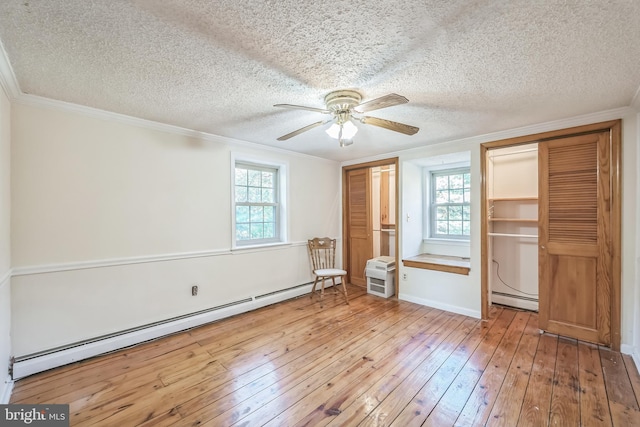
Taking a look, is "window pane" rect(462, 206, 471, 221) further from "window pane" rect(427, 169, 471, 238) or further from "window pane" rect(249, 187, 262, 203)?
"window pane" rect(249, 187, 262, 203)

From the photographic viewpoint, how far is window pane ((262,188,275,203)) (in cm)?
403

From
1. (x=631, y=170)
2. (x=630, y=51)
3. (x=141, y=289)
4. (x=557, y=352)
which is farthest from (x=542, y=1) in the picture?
(x=141, y=289)

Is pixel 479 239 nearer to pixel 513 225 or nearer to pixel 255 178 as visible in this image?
pixel 513 225

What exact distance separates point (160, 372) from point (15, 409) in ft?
2.72

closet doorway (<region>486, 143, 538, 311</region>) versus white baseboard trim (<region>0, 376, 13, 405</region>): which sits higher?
closet doorway (<region>486, 143, 538, 311</region>)

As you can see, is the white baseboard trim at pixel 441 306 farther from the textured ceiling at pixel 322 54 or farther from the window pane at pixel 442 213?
the textured ceiling at pixel 322 54

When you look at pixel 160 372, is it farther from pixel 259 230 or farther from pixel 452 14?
pixel 452 14

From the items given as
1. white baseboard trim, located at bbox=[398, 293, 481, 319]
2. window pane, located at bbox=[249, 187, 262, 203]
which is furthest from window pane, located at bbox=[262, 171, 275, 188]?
white baseboard trim, located at bbox=[398, 293, 481, 319]

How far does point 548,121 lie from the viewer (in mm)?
2826

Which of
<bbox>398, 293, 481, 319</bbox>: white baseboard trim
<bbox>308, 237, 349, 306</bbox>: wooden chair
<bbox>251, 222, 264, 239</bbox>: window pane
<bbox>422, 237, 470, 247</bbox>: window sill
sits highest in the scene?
<bbox>251, 222, 264, 239</bbox>: window pane

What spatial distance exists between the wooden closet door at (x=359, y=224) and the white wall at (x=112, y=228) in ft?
6.18

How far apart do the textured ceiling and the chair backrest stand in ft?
7.68

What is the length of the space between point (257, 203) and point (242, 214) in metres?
0.27

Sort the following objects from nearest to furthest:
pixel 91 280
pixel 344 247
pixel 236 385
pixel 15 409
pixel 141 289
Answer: pixel 15 409
pixel 236 385
pixel 91 280
pixel 141 289
pixel 344 247
